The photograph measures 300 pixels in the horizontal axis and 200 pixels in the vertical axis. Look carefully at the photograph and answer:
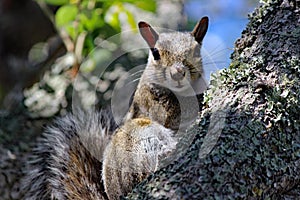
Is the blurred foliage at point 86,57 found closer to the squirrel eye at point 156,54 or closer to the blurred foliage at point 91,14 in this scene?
the blurred foliage at point 91,14

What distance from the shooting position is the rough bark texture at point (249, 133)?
3.69 ft

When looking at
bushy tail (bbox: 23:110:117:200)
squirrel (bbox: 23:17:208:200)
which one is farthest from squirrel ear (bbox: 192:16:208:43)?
bushy tail (bbox: 23:110:117:200)

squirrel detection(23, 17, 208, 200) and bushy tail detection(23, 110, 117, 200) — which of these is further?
bushy tail detection(23, 110, 117, 200)

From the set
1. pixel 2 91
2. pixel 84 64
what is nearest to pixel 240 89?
pixel 84 64

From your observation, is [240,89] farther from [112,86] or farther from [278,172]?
[112,86]

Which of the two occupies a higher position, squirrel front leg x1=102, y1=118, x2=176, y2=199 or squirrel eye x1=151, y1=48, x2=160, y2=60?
squirrel eye x1=151, y1=48, x2=160, y2=60

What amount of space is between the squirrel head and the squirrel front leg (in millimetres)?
132

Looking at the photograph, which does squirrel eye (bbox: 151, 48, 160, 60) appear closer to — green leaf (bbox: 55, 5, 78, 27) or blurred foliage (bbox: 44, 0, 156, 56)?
blurred foliage (bbox: 44, 0, 156, 56)

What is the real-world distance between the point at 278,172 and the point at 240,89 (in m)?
0.22

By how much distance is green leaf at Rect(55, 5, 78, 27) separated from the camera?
229 centimetres

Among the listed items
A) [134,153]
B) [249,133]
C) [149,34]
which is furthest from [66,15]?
[249,133]

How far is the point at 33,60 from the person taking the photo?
344cm

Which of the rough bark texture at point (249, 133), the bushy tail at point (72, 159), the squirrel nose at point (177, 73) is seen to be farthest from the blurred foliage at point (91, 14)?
the rough bark texture at point (249, 133)

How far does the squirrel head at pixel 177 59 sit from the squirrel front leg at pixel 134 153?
0.13 meters
